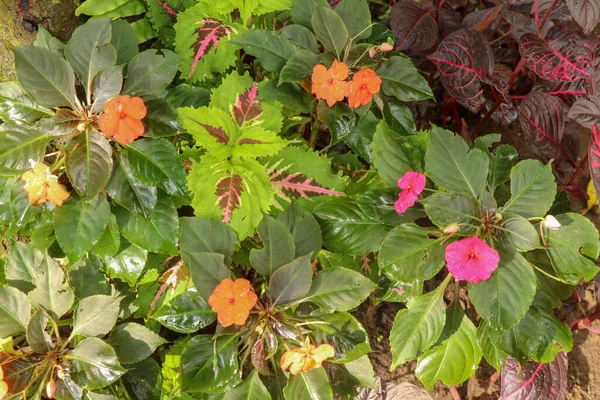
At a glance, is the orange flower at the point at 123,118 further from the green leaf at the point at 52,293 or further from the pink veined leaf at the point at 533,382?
the pink veined leaf at the point at 533,382

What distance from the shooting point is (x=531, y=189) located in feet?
4.66

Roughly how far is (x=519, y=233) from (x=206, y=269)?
88 cm

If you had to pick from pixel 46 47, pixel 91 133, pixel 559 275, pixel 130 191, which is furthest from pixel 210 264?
pixel 559 275

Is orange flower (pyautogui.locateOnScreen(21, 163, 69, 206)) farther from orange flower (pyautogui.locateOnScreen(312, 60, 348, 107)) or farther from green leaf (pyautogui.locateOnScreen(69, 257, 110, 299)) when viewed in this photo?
orange flower (pyautogui.locateOnScreen(312, 60, 348, 107))

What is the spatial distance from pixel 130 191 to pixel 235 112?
1.40ft

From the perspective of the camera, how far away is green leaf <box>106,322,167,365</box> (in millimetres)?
1570

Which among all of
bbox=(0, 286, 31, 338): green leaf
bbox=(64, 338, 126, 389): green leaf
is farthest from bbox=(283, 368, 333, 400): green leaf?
bbox=(0, 286, 31, 338): green leaf

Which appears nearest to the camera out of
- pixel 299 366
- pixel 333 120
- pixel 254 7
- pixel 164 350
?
pixel 299 366

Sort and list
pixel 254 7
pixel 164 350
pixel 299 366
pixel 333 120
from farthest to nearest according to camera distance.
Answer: pixel 164 350 < pixel 254 7 < pixel 333 120 < pixel 299 366

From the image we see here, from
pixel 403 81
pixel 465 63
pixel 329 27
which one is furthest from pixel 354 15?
pixel 465 63

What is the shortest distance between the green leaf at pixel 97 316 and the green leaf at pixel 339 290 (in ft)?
1.93

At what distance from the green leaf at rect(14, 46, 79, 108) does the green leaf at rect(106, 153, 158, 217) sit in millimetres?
239

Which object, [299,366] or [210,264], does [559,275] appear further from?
[210,264]

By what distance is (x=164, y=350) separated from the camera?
6.68ft
